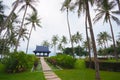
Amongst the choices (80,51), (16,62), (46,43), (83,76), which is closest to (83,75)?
(83,76)

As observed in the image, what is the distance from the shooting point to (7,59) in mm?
24172

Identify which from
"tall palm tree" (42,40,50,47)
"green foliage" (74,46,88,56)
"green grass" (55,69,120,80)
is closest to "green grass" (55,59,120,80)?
"green grass" (55,69,120,80)

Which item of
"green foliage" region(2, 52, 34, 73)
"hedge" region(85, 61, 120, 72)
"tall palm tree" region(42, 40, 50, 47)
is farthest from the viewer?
"tall palm tree" region(42, 40, 50, 47)

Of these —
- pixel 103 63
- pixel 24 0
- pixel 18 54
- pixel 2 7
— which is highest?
pixel 24 0

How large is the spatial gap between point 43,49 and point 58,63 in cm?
3948

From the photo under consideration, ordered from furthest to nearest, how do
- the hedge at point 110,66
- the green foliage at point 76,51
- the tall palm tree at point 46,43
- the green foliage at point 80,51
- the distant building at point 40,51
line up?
1. the tall palm tree at point 46,43
2. the green foliage at point 80,51
3. the green foliage at point 76,51
4. the distant building at point 40,51
5. the hedge at point 110,66

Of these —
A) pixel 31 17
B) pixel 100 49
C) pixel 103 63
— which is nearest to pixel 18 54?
pixel 103 63

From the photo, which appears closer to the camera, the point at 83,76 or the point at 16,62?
the point at 83,76

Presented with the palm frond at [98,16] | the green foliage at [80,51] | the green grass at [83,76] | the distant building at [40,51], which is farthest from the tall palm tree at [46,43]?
the green grass at [83,76]

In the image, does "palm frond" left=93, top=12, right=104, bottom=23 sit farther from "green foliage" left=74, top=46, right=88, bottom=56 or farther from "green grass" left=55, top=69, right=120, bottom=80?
"green foliage" left=74, top=46, right=88, bottom=56

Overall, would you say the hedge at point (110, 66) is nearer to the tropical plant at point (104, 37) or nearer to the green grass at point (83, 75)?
the green grass at point (83, 75)

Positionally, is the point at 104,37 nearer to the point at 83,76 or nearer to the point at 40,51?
the point at 40,51

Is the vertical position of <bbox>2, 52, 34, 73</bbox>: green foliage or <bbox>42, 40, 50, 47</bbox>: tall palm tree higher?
<bbox>42, 40, 50, 47</bbox>: tall palm tree

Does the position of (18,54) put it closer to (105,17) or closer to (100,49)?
(105,17)
